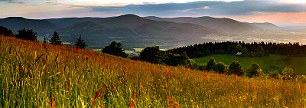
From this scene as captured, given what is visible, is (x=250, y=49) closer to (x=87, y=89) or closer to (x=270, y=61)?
(x=270, y=61)

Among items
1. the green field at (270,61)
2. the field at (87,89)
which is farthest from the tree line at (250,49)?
the field at (87,89)

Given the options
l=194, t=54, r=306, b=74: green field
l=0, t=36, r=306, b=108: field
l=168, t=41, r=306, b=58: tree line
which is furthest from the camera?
l=168, t=41, r=306, b=58: tree line

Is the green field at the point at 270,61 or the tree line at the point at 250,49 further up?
Answer: the tree line at the point at 250,49

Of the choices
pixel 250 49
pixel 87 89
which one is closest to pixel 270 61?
pixel 250 49

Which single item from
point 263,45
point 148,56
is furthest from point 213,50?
point 148,56

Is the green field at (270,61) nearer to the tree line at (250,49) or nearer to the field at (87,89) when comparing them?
the tree line at (250,49)

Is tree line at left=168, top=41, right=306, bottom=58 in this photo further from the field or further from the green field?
the field

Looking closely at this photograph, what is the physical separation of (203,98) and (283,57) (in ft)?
465

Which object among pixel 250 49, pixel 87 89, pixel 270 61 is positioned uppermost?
pixel 87 89

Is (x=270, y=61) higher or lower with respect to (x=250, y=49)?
lower

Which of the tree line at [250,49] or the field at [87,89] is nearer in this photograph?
the field at [87,89]

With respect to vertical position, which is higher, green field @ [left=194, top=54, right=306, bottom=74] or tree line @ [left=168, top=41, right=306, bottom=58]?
tree line @ [left=168, top=41, right=306, bottom=58]

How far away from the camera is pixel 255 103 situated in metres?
6.01

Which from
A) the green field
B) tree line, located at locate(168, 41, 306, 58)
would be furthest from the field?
tree line, located at locate(168, 41, 306, 58)
